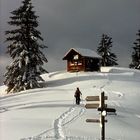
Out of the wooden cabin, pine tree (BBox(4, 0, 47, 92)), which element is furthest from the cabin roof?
pine tree (BBox(4, 0, 47, 92))

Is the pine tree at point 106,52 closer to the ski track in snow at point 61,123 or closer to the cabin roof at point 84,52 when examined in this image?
the cabin roof at point 84,52

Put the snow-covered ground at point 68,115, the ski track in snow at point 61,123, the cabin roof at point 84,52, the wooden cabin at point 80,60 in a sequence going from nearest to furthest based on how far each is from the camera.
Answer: the ski track in snow at point 61,123 < the snow-covered ground at point 68,115 < the wooden cabin at point 80,60 < the cabin roof at point 84,52

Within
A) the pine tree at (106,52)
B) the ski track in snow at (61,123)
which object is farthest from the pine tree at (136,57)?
the ski track in snow at (61,123)

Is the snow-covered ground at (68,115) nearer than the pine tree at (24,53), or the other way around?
the snow-covered ground at (68,115)

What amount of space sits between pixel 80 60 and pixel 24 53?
1547 centimetres

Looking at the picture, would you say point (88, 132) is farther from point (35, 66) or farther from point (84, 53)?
point (84, 53)

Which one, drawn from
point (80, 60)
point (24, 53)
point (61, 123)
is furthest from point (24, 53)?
point (61, 123)

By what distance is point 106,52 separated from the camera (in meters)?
81.9

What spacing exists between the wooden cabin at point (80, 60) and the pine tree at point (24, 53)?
479 inches

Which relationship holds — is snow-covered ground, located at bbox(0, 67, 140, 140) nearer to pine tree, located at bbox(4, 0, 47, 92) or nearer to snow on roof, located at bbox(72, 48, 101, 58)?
pine tree, located at bbox(4, 0, 47, 92)

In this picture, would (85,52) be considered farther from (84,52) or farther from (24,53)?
(24,53)

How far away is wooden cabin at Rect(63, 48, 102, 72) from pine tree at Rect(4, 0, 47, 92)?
12.2 metres

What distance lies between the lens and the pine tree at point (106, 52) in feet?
269

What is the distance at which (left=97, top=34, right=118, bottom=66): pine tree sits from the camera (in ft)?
269
